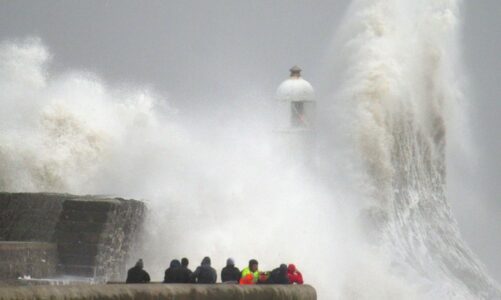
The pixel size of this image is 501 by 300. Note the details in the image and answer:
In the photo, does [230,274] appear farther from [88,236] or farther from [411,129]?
[411,129]

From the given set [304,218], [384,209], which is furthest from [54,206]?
[384,209]

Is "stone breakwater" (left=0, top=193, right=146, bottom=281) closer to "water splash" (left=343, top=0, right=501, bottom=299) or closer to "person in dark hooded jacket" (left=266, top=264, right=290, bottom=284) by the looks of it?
"person in dark hooded jacket" (left=266, top=264, right=290, bottom=284)

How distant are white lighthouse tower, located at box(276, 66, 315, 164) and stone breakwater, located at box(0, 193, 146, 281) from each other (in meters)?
28.6

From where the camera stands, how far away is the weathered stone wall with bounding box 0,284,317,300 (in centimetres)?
778

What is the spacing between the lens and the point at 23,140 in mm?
23547

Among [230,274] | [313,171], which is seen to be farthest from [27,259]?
[313,171]

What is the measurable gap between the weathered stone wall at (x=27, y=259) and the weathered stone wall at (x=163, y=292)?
139 inches

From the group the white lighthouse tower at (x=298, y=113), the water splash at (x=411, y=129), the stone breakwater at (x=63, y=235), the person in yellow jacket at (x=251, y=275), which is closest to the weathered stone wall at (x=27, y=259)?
the stone breakwater at (x=63, y=235)

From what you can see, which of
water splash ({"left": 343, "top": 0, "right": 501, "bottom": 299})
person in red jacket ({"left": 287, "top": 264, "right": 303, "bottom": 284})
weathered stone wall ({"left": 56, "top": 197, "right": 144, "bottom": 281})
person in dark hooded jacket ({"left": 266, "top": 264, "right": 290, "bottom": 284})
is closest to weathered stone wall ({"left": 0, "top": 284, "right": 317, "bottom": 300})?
person in dark hooded jacket ({"left": 266, "top": 264, "right": 290, "bottom": 284})

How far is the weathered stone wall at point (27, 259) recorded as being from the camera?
13.8m

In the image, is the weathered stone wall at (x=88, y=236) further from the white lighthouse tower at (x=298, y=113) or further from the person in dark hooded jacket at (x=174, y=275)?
the white lighthouse tower at (x=298, y=113)

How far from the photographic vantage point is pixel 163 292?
29.7ft

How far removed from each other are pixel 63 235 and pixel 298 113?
122 feet

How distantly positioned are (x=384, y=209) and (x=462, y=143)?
801 cm
